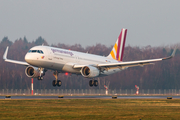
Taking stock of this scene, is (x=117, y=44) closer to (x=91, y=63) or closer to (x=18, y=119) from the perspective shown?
(x=91, y=63)

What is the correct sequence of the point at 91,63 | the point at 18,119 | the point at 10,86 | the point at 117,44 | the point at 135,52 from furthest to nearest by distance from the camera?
the point at 135,52 → the point at 10,86 → the point at 117,44 → the point at 91,63 → the point at 18,119

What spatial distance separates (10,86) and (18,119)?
257ft

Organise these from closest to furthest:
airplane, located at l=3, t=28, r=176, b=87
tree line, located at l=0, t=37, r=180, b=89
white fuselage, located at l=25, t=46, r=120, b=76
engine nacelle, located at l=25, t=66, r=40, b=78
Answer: white fuselage, located at l=25, t=46, r=120, b=76
airplane, located at l=3, t=28, r=176, b=87
engine nacelle, located at l=25, t=66, r=40, b=78
tree line, located at l=0, t=37, r=180, b=89

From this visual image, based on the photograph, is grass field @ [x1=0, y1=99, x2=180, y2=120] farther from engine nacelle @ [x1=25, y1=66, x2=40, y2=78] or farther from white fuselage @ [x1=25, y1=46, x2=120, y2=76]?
engine nacelle @ [x1=25, y1=66, x2=40, y2=78]

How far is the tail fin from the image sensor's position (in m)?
68.2

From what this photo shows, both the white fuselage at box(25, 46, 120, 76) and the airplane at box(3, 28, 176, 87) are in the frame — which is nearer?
the white fuselage at box(25, 46, 120, 76)

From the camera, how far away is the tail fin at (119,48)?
68.2m

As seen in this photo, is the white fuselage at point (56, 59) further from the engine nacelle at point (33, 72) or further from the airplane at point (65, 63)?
the engine nacelle at point (33, 72)

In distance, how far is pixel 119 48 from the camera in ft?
230

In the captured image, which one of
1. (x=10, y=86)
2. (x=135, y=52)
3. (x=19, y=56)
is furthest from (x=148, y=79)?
(x=19, y=56)

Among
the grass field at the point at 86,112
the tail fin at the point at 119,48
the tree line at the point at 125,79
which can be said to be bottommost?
the grass field at the point at 86,112

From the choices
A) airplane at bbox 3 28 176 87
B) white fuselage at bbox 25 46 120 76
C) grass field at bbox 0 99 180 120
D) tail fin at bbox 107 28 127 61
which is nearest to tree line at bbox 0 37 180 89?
tail fin at bbox 107 28 127 61

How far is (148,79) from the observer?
96875 millimetres

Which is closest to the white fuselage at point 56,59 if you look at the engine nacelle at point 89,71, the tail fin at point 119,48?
the engine nacelle at point 89,71
